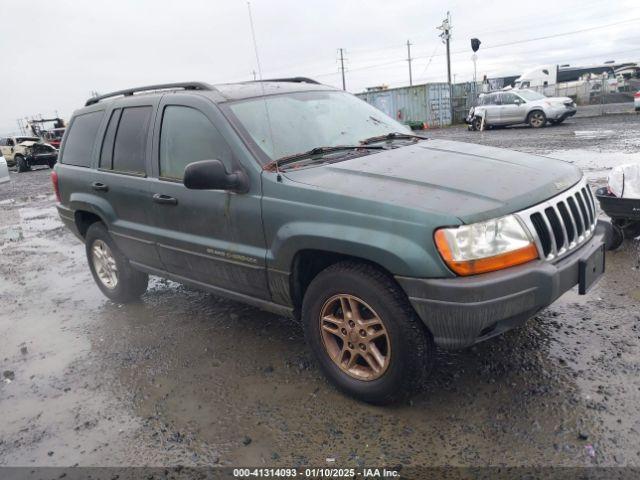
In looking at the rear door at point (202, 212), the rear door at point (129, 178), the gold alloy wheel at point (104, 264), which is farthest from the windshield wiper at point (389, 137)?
the gold alloy wheel at point (104, 264)

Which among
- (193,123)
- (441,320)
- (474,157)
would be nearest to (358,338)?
(441,320)

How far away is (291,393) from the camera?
3.13 m

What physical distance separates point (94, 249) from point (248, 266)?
243cm

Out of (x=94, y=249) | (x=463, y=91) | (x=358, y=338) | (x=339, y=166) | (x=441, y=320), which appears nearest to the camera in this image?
(x=441, y=320)

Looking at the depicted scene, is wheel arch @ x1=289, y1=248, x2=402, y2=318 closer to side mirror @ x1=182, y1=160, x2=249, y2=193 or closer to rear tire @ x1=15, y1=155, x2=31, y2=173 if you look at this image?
side mirror @ x1=182, y1=160, x2=249, y2=193

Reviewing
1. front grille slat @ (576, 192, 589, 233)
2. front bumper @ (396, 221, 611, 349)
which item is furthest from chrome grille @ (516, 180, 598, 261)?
front bumper @ (396, 221, 611, 349)

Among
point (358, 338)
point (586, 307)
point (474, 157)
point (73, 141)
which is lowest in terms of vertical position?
point (586, 307)

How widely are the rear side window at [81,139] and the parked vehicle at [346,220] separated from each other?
1.36 ft

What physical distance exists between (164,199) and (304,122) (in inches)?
46.0

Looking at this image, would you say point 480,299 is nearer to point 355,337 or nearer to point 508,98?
point 355,337

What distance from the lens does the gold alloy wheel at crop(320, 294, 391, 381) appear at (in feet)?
9.11

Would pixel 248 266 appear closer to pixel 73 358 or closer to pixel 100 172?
pixel 73 358

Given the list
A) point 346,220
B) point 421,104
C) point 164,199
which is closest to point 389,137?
point 346,220

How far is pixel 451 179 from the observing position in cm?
278
